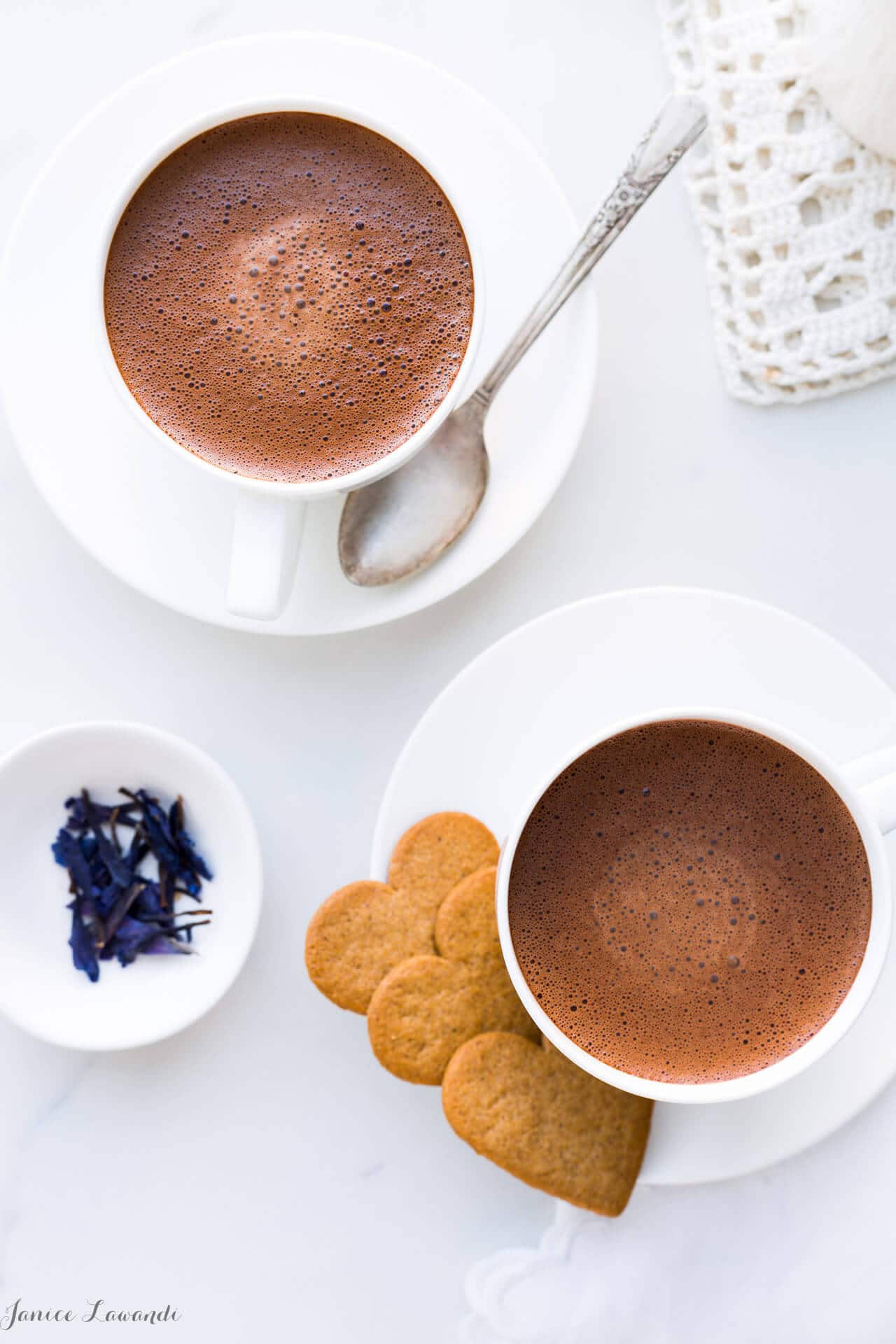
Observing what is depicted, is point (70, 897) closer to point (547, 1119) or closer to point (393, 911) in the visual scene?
point (393, 911)

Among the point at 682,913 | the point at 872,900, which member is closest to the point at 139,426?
the point at 682,913

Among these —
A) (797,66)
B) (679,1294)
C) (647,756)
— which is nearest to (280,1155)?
(679,1294)

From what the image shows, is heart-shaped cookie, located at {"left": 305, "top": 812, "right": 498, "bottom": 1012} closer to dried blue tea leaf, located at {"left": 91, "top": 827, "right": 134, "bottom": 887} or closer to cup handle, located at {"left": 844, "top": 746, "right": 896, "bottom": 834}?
dried blue tea leaf, located at {"left": 91, "top": 827, "right": 134, "bottom": 887}

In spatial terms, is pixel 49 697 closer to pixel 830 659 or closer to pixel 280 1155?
pixel 280 1155

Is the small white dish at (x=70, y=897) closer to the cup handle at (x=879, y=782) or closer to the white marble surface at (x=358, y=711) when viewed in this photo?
the white marble surface at (x=358, y=711)

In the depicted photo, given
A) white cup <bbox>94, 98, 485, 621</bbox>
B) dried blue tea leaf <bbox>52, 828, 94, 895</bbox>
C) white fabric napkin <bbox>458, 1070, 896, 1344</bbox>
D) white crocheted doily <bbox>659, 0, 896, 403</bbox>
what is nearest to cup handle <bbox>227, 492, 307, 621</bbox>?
white cup <bbox>94, 98, 485, 621</bbox>
